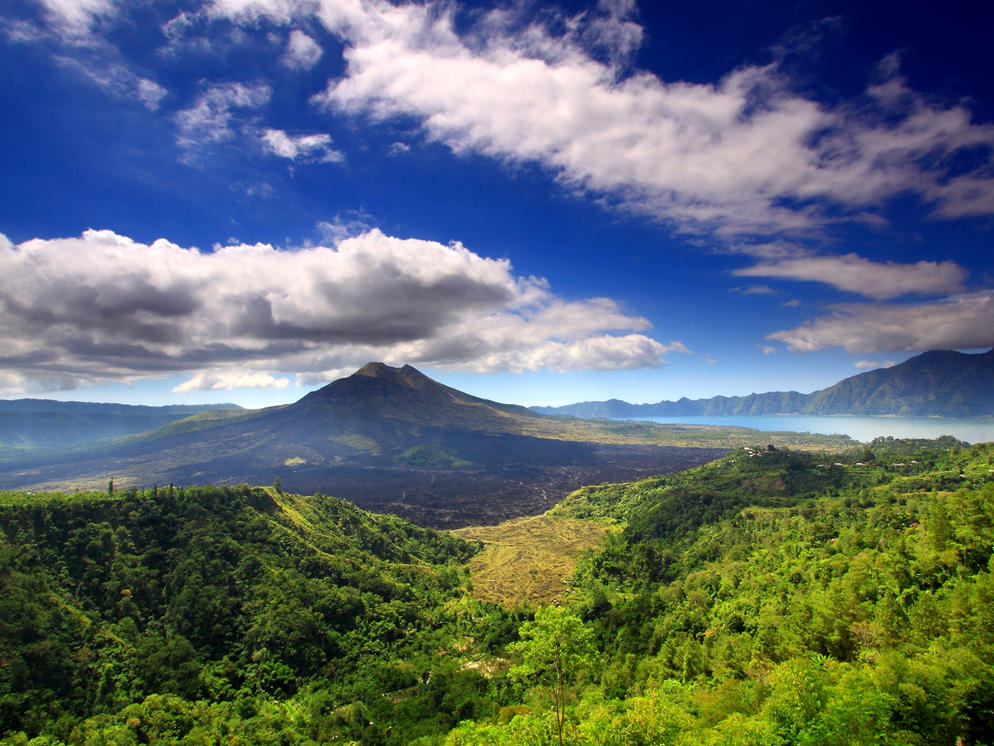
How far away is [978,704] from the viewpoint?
22.8 meters

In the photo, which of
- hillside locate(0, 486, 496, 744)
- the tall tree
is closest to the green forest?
the tall tree

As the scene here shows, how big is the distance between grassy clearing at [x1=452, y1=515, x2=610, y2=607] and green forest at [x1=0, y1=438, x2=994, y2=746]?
5572mm

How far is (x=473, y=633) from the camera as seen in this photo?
7556 cm

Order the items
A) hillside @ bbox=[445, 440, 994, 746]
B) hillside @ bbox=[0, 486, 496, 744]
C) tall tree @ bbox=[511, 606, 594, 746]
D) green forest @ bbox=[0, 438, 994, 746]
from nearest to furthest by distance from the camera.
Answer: tall tree @ bbox=[511, 606, 594, 746] < hillside @ bbox=[445, 440, 994, 746] < green forest @ bbox=[0, 438, 994, 746] < hillside @ bbox=[0, 486, 496, 744]

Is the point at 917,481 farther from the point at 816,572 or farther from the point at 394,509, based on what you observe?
the point at 394,509

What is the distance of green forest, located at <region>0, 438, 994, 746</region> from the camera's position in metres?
25.2

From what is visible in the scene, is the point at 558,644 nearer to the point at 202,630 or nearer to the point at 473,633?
the point at 473,633

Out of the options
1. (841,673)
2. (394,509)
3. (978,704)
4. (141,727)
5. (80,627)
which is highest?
(978,704)

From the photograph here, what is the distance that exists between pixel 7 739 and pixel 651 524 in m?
119

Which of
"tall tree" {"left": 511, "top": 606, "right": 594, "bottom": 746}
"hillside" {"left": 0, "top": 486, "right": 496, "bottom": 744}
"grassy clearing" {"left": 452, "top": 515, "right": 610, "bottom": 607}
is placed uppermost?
"tall tree" {"left": 511, "top": 606, "right": 594, "bottom": 746}

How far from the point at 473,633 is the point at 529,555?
4366 centimetres

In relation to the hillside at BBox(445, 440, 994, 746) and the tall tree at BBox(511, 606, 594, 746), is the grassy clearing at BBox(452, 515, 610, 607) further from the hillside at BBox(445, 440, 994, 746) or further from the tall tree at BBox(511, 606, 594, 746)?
the tall tree at BBox(511, 606, 594, 746)

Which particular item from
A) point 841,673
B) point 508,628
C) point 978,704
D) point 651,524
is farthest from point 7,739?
point 651,524

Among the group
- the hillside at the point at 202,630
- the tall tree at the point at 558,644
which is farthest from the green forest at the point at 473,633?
the hillside at the point at 202,630
